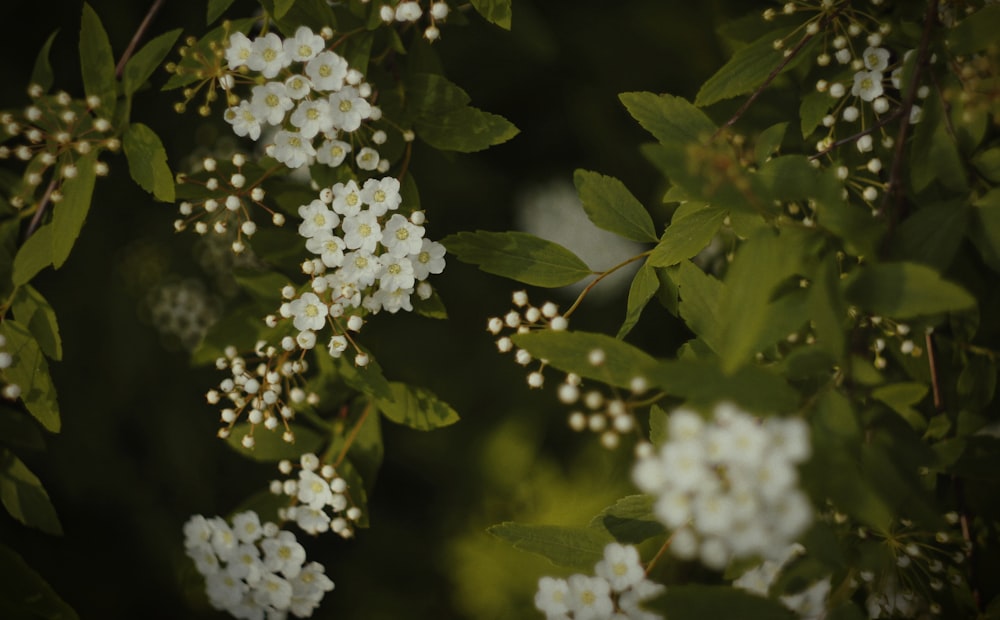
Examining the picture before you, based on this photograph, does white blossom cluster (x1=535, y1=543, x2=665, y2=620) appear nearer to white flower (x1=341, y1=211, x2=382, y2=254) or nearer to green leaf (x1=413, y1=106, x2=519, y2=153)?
white flower (x1=341, y1=211, x2=382, y2=254)

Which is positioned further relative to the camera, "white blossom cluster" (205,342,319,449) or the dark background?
the dark background

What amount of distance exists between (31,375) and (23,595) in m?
0.55

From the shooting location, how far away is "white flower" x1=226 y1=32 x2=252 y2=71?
151 cm

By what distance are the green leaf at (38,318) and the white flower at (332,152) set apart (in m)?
0.76

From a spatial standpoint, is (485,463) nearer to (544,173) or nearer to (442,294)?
(442,294)

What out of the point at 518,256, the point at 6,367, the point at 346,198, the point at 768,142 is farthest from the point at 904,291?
the point at 6,367

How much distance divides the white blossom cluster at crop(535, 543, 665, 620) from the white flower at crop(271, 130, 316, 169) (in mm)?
1085

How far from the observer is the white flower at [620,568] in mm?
1303

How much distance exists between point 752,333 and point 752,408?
0.11 meters

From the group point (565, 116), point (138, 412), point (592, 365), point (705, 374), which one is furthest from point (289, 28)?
point (138, 412)

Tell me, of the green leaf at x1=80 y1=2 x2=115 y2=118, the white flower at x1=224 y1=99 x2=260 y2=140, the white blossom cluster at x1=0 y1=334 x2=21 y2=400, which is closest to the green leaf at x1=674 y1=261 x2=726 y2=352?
the white flower at x1=224 y1=99 x2=260 y2=140

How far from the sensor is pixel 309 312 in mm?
1609

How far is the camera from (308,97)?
5.22 ft

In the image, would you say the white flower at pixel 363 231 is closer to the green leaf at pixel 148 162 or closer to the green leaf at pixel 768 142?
the green leaf at pixel 148 162
